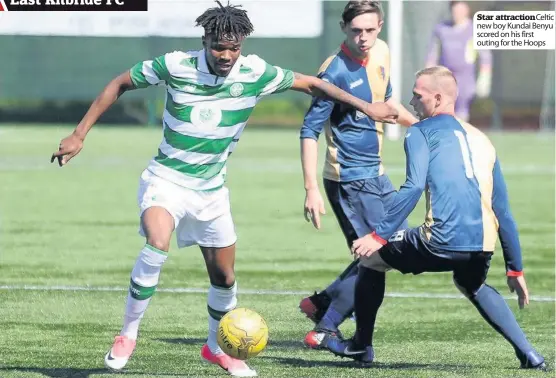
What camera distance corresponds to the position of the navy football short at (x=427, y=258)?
23.5ft

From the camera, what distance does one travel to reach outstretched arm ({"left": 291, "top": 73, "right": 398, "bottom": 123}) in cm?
739

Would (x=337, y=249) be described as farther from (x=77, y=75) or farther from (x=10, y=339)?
(x=77, y=75)

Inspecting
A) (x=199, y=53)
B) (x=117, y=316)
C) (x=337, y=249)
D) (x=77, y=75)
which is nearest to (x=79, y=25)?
(x=77, y=75)

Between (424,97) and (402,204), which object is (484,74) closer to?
(424,97)

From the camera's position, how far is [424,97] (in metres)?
7.21

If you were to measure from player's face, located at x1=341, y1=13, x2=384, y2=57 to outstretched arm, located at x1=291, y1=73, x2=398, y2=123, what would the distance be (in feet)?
2.96

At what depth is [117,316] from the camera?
925 cm

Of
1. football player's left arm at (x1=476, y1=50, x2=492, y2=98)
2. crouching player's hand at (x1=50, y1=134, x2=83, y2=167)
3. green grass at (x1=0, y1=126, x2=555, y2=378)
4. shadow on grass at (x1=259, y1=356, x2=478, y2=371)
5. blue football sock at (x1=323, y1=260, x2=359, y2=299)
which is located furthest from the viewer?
football player's left arm at (x1=476, y1=50, x2=492, y2=98)

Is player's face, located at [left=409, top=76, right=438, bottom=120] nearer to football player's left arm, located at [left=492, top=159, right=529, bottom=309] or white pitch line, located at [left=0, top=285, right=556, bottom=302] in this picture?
football player's left arm, located at [left=492, top=159, right=529, bottom=309]

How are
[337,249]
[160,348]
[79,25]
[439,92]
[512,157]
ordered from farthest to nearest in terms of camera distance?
[79,25]
[512,157]
[337,249]
[160,348]
[439,92]

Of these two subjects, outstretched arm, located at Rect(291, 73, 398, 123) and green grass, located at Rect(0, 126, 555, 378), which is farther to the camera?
green grass, located at Rect(0, 126, 555, 378)

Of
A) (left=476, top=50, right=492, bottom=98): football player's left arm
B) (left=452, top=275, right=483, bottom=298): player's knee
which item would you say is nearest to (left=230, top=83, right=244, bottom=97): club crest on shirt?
(left=452, top=275, right=483, bottom=298): player's knee

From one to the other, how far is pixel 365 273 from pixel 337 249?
5694 millimetres

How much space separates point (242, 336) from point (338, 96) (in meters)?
1.51
